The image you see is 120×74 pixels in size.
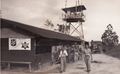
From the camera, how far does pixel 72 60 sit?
2931 cm

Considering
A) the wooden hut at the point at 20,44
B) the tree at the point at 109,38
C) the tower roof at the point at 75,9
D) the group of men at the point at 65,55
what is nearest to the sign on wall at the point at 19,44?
the wooden hut at the point at 20,44

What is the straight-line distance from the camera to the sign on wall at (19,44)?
65.6 ft

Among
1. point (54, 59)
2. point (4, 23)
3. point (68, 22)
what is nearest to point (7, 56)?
point (4, 23)

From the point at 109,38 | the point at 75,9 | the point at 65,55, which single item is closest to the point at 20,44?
the point at 65,55

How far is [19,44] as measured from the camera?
20.3 meters

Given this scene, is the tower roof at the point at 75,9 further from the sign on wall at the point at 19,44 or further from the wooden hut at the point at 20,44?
the sign on wall at the point at 19,44

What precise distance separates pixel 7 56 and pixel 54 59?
6.19m

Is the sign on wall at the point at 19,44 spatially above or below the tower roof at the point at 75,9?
below

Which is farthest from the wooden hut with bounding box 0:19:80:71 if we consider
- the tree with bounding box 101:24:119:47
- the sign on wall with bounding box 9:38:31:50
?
the tree with bounding box 101:24:119:47

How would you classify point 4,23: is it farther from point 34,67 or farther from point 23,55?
point 34,67

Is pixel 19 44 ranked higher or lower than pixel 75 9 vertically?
lower

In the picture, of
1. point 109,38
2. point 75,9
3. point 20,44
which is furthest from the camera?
point 109,38

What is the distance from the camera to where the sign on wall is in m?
20.0

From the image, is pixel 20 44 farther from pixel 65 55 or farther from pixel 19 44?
pixel 65 55
